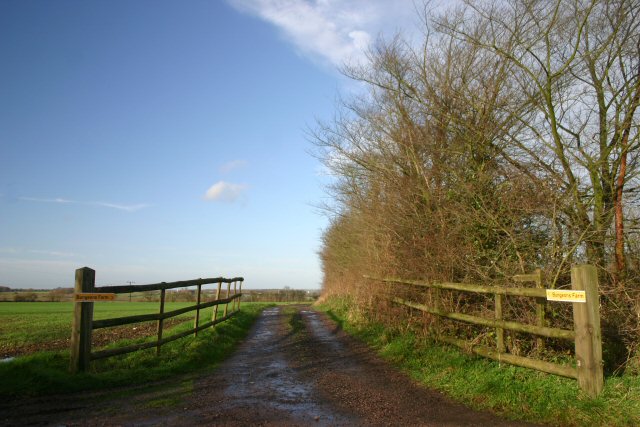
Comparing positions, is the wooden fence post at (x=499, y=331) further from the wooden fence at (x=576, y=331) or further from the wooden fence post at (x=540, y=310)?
the wooden fence post at (x=540, y=310)

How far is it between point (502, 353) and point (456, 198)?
3999 mm

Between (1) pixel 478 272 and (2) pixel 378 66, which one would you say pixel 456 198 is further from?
(2) pixel 378 66

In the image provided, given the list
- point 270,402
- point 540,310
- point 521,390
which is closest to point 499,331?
point 540,310

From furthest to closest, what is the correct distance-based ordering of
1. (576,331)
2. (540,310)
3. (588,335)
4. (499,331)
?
(499,331)
(540,310)
(576,331)
(588,335)

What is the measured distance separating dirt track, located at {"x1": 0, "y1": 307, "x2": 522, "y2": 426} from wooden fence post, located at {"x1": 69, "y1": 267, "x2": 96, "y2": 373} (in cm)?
118

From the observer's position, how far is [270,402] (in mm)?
6074

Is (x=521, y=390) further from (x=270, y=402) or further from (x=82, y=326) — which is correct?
(x=82, y=326)

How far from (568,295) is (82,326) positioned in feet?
23.6

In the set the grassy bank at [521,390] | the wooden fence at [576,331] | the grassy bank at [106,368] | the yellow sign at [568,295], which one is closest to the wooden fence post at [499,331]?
the wooden fence at [576,331]

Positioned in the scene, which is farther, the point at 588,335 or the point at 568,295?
the point at 568,295

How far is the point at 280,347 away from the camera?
36.9 ft

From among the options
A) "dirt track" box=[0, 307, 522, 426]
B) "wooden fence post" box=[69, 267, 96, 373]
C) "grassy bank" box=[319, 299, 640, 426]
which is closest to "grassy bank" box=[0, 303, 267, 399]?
"wooden fence post" box=[69, 267, 96, 373]

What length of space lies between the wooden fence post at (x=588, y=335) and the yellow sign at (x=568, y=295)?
6 cm

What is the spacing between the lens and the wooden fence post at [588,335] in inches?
223
